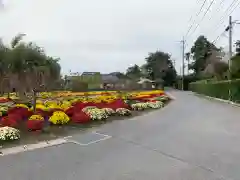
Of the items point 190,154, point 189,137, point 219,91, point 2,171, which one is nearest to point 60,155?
point 2,171

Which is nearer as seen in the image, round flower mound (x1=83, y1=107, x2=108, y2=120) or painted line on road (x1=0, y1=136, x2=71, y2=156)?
painted line on road (x1=0, y1=136, x2=71, y2=156)

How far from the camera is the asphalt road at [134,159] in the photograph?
6789mm

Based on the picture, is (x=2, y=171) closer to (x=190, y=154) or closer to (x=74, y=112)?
(x=190, y=154)

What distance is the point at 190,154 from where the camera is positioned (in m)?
8.68

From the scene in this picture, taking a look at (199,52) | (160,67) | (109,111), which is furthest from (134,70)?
(109,111)

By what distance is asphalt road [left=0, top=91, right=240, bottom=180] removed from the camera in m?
6.79

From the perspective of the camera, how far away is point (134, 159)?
26.6ft

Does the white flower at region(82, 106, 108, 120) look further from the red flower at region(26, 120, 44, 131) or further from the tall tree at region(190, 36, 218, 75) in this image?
the tall tree at region(190, 36, 218, 75)

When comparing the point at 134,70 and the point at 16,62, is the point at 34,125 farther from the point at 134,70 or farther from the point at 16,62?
the point at 134,70

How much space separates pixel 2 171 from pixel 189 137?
6.18m

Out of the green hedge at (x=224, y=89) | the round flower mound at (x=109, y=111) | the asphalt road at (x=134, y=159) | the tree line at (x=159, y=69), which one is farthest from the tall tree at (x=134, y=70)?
the asphalt road at (x=134, y=159)

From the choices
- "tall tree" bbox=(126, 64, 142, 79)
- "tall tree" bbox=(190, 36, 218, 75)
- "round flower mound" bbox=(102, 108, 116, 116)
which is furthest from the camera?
"tall tree" bbox=(126, 64, 142, 79)

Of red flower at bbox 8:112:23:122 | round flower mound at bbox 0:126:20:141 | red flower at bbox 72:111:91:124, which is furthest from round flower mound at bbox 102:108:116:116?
round flower mound at bbox 0:126:20:141

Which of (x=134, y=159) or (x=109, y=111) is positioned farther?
(x=109, y=111)
